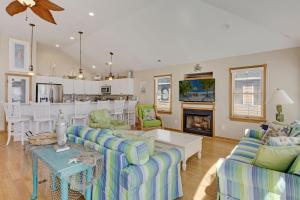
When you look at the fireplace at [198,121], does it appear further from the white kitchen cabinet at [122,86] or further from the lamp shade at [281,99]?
the white kitchen cabinet at [122,86]

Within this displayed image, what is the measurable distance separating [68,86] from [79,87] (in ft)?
1.63

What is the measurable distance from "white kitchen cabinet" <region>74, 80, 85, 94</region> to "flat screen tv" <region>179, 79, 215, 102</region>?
4587 mm

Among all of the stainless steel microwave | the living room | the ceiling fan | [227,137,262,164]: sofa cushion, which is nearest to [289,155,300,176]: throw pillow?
the living room

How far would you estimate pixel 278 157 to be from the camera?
1578mm

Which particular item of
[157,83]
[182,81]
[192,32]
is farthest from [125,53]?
[192,32]

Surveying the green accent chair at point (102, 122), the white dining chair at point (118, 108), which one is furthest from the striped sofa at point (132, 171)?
the white dining chair at point (118, 108)

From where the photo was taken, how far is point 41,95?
261 inches

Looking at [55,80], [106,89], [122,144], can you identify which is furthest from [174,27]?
[55,80]

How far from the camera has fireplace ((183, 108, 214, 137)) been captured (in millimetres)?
5434

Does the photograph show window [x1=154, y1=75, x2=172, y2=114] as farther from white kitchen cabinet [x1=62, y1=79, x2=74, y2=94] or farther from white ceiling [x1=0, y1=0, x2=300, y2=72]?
white kitchen cabinet [x1=62, y1=79, x2=74, y2=94]

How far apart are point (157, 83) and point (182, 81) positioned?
3.94 feet

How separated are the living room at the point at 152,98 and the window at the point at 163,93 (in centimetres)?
4

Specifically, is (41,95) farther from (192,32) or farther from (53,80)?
(192,32)

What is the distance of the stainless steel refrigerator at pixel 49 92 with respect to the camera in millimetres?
6588
